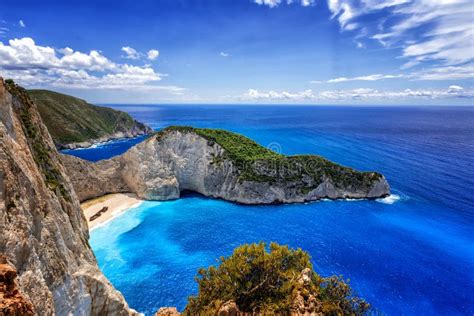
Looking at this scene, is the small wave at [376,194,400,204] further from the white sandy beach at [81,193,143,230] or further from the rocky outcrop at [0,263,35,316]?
the rocky outcrop at [0,263,35,316]

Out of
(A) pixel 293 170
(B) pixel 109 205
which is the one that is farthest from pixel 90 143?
(A) pixel 293 170

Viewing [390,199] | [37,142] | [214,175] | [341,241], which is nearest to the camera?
[37,142]

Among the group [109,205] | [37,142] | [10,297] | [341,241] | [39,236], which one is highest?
[37,142]

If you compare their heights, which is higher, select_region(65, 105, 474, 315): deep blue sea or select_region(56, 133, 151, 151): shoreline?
select_region(56, 133, 151, 151): shoreline

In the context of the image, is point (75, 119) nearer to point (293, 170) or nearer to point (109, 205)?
point (109, 205)

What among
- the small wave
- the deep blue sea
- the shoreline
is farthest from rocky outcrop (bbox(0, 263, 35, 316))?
the shoreline

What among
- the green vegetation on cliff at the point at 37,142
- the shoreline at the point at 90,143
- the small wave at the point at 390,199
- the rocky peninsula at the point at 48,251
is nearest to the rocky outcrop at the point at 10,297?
the rocky peninsula at the point at 48,251
